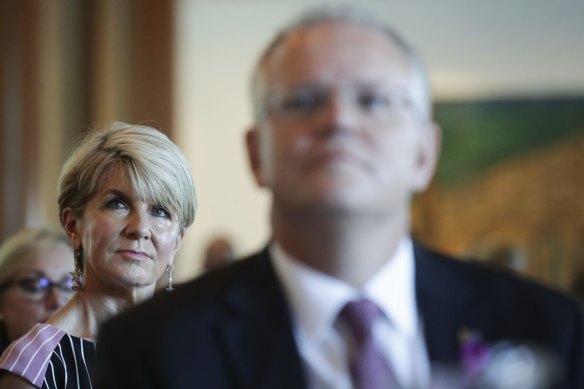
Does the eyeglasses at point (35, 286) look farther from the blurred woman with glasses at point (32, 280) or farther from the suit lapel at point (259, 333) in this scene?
the suit lapel at point (259, 333)

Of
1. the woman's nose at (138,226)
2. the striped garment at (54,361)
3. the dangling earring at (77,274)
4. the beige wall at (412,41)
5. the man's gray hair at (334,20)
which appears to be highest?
the man's gray hair at (334,20)

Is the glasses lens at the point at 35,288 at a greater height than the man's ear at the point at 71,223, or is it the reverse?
the man's ear at the point at 71,223

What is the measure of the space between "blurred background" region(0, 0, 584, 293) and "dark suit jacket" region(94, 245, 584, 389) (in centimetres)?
826

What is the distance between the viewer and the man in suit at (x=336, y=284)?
171 centimetres

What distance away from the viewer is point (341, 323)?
177 centimetres

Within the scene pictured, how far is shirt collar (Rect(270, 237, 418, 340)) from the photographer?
1.77m

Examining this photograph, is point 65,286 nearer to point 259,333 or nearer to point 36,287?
point 36,287

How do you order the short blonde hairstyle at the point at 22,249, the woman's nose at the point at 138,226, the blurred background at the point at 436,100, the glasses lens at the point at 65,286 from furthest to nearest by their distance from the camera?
the blurred background at the point at 436,100 → the short blonde hairstyle at the point at 22,249 → the glasses lens at the point at 65,286 → the woman's nose at the point at 138,226

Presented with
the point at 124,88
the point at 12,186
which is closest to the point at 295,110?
the point at 12,186

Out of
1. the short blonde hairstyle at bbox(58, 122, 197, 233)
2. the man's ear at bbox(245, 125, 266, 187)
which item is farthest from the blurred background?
the man's ear at bbox(245, 125, 266, 187)

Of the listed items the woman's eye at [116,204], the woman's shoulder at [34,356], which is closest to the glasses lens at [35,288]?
the woman's shoulder at [34,356]

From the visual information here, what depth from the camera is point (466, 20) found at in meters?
10.9

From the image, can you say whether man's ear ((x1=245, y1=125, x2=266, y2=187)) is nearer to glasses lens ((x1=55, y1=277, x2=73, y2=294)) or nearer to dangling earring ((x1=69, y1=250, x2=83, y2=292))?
dangling earring ((x1=69, y1=250, x2=83, y2=292))

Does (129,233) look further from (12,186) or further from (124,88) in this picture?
(124,88)
